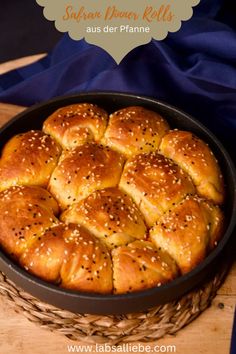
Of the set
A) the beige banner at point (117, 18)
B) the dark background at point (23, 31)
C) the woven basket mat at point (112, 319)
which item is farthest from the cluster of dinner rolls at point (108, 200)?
the dark background at point (23, 31)

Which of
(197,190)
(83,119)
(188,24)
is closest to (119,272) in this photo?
(197,190)

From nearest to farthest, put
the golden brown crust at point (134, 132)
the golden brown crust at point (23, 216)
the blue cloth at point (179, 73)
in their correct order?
1. the golden brown crust at point (23, 216)
2. the golden brown crust at point (134, 132)
3. the blue cloth at point (179, 73)

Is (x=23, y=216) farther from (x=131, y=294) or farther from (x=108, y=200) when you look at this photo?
(x=131, y=294)

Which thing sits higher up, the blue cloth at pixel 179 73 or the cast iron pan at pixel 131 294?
the blue cloth at pixel 179 73

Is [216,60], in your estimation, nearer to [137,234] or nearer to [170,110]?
[170,110]

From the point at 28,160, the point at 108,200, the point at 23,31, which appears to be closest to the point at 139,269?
the point at 108,200

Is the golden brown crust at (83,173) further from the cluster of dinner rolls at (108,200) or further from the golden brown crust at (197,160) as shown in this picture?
the golden brown crust at (197,160)

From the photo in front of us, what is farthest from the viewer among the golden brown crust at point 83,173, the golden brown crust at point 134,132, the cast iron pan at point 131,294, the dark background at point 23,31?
the dark background at point 23,31
